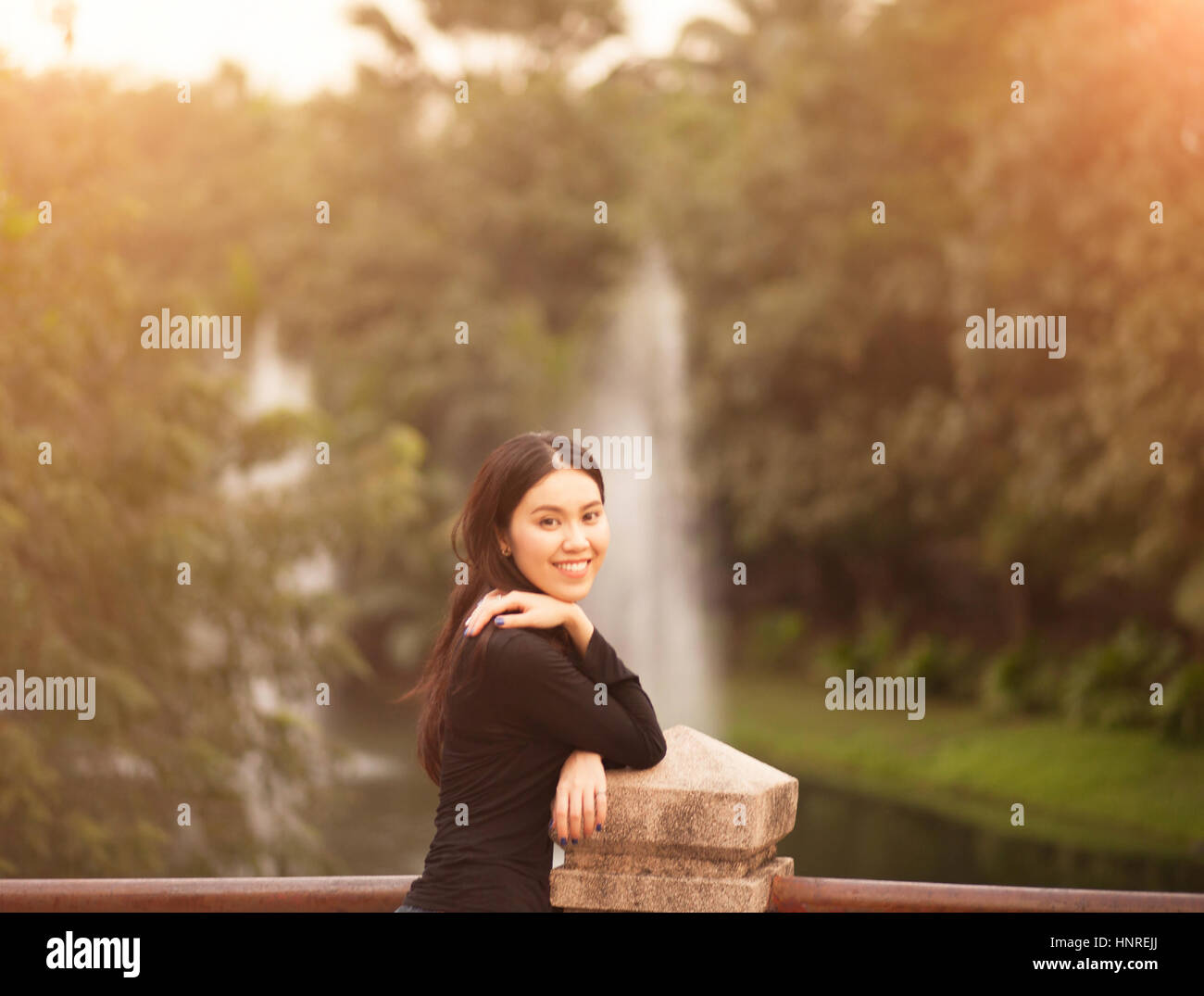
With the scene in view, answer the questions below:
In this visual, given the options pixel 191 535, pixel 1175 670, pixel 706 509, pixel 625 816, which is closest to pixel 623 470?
pixel 706 509

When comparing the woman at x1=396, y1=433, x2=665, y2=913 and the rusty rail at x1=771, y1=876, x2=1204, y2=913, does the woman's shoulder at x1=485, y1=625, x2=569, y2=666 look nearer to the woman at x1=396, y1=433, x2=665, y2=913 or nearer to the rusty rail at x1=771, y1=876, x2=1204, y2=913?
the woman at x1=396, y1=433, x2=665, y2=913

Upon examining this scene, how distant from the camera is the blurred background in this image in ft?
35.3

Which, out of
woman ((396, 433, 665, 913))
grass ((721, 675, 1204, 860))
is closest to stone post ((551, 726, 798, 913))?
woman ((396, 433, 665, 913))

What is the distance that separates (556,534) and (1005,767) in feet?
61.0

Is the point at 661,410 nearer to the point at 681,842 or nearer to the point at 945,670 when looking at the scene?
the point at 945,670

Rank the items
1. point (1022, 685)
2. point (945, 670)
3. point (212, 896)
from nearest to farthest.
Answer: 1. point (212, 896)
2. point (1022, 685)
3. point (945, 670)

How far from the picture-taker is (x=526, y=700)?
3057mm

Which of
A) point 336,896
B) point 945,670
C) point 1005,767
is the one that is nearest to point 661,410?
point 945,670

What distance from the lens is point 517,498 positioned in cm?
327

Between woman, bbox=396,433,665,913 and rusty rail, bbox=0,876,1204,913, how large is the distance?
0.45 metres

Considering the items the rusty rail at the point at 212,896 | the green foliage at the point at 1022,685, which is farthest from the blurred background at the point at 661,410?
the rusty rail at the point at 212,896

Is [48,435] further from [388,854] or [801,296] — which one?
[801,296]

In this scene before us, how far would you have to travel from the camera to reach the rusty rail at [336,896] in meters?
3.37

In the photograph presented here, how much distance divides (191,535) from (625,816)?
8.53 m
